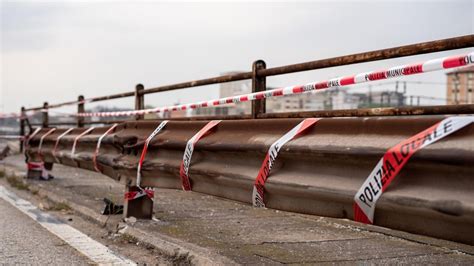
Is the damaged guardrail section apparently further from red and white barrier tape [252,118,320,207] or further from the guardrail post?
the guardrail post

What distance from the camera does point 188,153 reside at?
5.22 metres

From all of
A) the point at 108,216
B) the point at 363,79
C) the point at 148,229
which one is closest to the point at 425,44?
the point at 363,79

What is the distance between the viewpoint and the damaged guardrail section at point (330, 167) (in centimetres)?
289

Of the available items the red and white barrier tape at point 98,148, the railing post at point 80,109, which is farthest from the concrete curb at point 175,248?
the railing post at point 80,109

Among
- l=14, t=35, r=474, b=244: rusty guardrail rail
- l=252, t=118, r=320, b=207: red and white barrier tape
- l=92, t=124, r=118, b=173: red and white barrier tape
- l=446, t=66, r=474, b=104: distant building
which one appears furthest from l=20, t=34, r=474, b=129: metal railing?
l=446, t=66, r=474, b=104: distant building

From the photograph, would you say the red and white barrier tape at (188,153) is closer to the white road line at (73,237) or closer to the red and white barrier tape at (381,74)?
the red and white barrier tape at (381,74)

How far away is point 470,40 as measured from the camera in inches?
123

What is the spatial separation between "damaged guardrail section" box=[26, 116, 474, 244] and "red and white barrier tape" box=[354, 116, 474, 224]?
0.10ft

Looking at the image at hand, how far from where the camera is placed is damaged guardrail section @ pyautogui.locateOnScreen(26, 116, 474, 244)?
289 cm

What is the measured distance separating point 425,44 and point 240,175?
64.2 inches

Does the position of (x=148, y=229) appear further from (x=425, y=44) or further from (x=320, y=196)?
(x=425, y=44)

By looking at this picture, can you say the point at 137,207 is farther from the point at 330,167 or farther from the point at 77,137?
the point at 330,167

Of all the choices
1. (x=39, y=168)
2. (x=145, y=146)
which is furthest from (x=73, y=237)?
(x=39, y=168)

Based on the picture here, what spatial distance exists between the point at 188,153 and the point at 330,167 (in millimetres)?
1849
